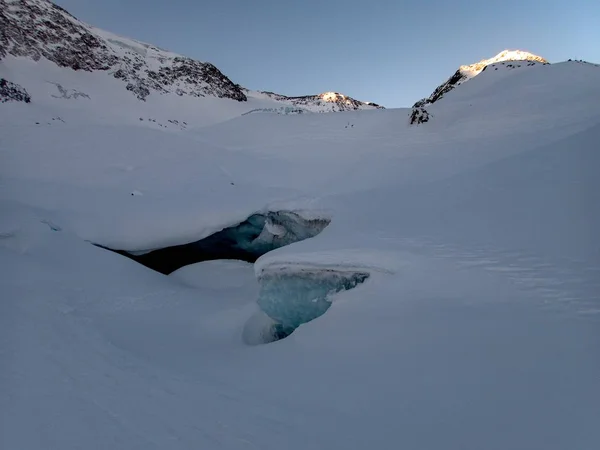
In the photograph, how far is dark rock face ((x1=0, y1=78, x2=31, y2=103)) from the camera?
18.4m

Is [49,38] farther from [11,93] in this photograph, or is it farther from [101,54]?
[11,93]

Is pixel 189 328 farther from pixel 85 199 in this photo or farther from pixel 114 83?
pixel 114 83

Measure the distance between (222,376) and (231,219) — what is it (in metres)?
5.76

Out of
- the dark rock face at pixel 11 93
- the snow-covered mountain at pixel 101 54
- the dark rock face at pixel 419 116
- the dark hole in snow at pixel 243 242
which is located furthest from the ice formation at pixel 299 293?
the snow-covered mountain at pixel 101 54

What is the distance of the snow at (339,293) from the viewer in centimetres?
323

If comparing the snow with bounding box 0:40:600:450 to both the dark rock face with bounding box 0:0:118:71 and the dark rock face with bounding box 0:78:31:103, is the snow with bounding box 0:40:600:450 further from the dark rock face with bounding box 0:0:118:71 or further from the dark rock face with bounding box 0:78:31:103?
the dark rock face with bounding box 0:0:118:71

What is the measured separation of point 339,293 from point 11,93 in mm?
22171

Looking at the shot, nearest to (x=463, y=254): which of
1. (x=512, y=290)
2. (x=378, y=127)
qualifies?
(x=512, y=290)

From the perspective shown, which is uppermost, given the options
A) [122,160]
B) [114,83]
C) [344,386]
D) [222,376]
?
[114,83]

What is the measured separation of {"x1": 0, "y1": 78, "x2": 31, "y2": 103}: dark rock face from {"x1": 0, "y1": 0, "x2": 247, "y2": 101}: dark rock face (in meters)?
6.80

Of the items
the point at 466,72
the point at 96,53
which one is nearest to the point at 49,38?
Answer: the point at 96,53

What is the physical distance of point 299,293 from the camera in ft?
20.5

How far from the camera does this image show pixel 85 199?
10695 mm

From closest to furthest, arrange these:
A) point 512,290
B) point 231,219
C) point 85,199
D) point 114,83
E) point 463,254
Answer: point 512,290 < point 463,254 < point 231,219 < point 85,199 < point 114,83
